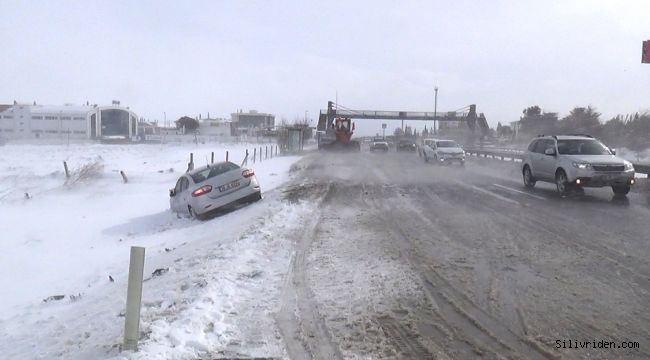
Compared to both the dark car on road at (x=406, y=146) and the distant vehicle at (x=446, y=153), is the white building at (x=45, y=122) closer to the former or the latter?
the dark car on road at (x=406, y=146)

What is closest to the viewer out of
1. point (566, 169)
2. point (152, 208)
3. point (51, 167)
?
point (566, 169)

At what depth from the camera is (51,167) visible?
32781 millimetres

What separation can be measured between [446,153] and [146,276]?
2448cm

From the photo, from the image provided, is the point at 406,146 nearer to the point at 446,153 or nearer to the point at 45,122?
the point at 446,153

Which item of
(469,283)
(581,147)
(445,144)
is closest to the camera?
(469,283)

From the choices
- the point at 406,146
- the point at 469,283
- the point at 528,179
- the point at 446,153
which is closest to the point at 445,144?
the point at 446,153

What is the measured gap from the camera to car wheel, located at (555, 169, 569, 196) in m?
15.2

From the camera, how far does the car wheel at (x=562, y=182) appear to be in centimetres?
1519

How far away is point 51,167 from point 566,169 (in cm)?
2937

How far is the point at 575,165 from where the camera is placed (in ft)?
48.3

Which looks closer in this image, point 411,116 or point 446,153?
point 446,153

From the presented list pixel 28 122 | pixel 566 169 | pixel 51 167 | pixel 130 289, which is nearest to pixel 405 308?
pixel 130 289

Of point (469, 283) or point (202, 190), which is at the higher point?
point (202, 190)

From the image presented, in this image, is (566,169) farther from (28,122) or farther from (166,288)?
(28,122)
